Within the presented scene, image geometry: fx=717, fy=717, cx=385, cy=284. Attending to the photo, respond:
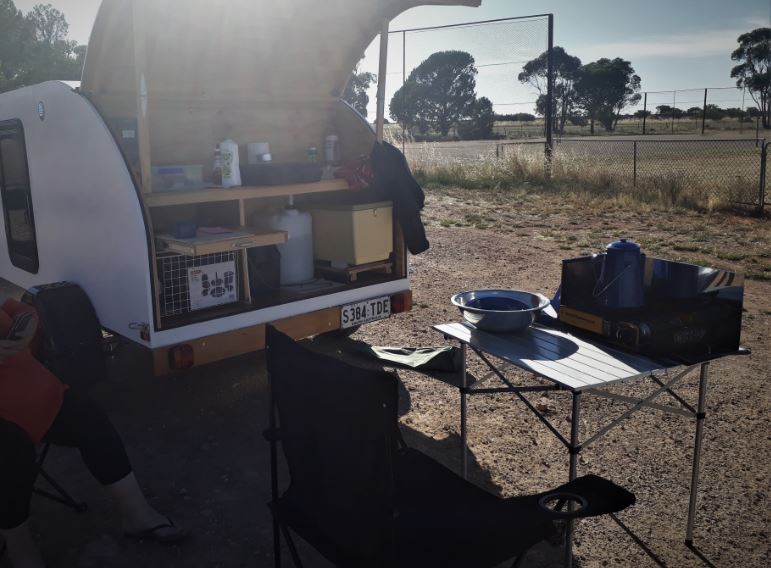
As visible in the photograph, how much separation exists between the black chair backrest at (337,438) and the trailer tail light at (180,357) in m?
1.66

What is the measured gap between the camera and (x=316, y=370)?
83.5 inches

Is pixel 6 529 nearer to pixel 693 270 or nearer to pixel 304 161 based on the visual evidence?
pixel 693 270

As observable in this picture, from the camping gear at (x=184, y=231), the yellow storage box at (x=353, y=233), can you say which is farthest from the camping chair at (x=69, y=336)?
the yellow storage box at (x=353, y=233)

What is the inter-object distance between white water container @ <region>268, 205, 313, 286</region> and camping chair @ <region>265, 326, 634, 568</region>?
8.56ft

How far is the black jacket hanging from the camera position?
196 inches

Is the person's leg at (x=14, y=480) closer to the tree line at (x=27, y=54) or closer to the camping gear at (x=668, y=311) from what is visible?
the camping gear at (x=668, y=311)

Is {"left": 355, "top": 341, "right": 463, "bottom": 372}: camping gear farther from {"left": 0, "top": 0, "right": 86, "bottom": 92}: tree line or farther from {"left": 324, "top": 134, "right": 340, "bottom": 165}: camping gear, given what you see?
{"left": 0, "top": 0, "right": 86, "bottom": 92}: tree line

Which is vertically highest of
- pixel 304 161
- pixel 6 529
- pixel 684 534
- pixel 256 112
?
pixel 256 112

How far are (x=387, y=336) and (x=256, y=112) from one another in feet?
6.82

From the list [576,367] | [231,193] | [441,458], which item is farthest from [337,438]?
[231,193]

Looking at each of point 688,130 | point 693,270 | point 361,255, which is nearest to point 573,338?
point 693,270

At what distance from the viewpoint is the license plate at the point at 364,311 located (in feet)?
15.7

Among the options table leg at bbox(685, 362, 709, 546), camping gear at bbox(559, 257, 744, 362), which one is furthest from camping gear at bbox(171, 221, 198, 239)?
table leg at bbox(685, 362, 709, 546)

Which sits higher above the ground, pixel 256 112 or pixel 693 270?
pixel 256 112
